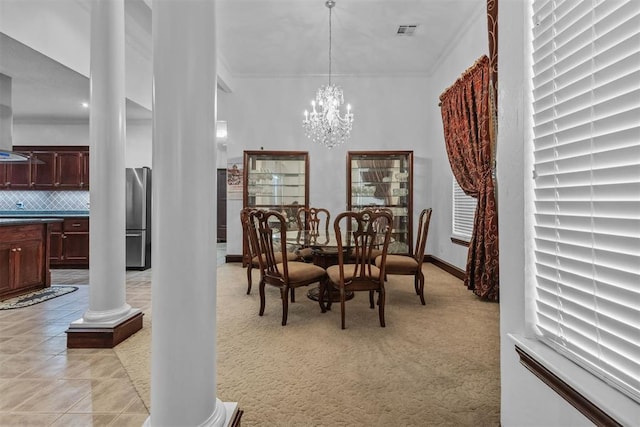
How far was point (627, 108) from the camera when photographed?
2.77 feet

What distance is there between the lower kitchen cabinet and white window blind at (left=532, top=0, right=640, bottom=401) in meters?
6.26

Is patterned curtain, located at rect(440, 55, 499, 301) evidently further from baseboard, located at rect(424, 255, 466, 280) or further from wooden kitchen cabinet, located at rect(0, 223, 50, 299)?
wooden kitchen cabinet, located at rect(0, 223, 50, 299)

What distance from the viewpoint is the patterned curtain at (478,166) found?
3459mm

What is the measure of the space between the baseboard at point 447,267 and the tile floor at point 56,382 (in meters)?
3.91

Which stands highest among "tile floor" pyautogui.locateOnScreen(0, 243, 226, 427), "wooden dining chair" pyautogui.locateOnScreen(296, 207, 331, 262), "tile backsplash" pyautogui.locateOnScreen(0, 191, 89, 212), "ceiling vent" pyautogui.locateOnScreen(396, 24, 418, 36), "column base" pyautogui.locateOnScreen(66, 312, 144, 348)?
"ceiling vent" pyautogui.locateOnScreen(396, 24, 418, 36)

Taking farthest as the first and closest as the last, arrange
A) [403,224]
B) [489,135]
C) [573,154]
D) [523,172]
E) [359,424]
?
[403,224] < [489,135] < [359,424] < [523,172] < [573,154]

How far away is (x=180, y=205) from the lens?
1133 mm

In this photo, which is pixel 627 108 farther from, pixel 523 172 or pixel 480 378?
pixel 480 378

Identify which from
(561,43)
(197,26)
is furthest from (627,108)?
(197,26)

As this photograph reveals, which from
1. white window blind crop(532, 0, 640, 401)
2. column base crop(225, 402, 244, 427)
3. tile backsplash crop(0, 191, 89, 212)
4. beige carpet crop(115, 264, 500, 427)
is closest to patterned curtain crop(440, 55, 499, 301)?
beige carpet crop(115, 264, 500, 427)

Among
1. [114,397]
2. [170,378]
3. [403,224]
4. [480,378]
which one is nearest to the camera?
[170,378]

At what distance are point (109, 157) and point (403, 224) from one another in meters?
4.45

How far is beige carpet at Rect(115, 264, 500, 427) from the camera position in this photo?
5.41 feet

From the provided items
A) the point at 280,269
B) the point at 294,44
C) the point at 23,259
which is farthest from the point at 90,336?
the point at 294,44
